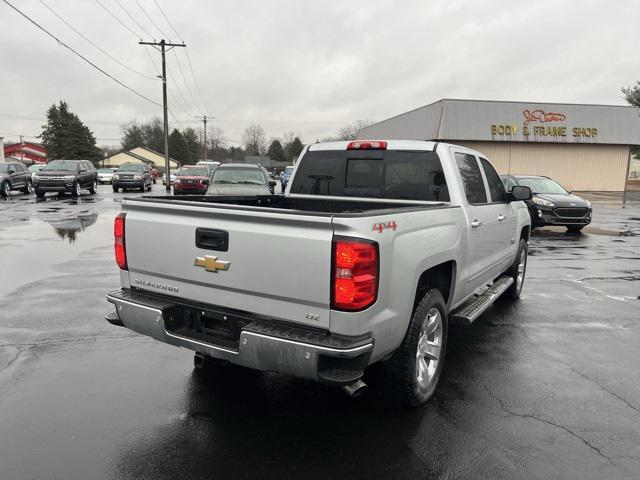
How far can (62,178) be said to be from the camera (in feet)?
79.9

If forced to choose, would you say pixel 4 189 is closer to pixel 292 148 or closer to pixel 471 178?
pixel 471 178

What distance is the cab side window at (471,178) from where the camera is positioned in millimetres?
4664

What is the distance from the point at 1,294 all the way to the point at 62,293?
0.77m

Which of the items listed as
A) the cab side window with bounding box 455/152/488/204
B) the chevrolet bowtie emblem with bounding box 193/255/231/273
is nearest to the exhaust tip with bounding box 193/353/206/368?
the chevrolet bowtie emblem with bounding box 193/255/231/273

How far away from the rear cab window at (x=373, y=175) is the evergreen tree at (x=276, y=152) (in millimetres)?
125108

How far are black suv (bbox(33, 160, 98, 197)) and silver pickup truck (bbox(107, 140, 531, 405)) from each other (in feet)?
76.2

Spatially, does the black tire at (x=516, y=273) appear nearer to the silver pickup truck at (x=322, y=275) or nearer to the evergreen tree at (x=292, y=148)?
the silver pickup truck at (x=322, y=275)

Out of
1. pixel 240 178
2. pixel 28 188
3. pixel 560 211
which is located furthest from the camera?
pixel 28 188

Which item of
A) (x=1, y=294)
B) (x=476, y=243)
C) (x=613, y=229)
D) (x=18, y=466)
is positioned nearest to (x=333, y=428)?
(x=18, y=466)

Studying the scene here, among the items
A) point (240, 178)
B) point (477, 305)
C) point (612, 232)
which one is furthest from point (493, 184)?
point (240, 178)

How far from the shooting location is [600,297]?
23.5 feet

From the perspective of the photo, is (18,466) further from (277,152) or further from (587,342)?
(277,152)

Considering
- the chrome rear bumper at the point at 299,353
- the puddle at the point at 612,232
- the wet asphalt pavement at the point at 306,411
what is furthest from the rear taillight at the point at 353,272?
the puddle at the point at 612,232

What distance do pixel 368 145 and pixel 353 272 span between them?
2.32 metres
